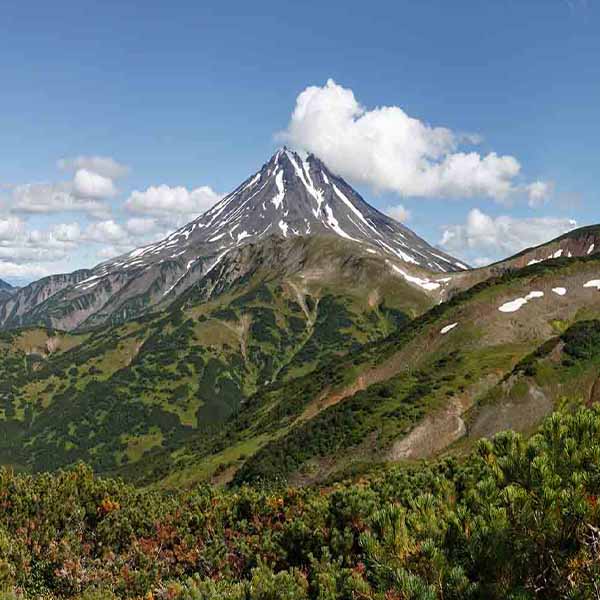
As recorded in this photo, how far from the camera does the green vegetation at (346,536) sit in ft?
29.3

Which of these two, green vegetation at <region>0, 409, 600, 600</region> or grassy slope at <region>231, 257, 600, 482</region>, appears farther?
grassy slope at <region>231, 257, 600, 482</region>

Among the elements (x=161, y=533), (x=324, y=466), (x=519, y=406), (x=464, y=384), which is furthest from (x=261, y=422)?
(x=161, y=533)

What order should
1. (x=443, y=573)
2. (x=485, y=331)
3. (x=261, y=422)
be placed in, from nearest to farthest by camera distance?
(x=443, y=573)
(x=485, y=331)
(x=261, y=422)

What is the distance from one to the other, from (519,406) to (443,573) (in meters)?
79.3

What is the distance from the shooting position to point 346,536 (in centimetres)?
1429

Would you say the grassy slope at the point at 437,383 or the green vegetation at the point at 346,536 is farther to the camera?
the grassy slope at the point at 437,383

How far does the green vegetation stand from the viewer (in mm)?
8945

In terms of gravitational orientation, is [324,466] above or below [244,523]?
below

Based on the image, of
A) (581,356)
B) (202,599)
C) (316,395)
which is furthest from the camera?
(316,395)

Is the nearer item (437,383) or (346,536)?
(346,536)

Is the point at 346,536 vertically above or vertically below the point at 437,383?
above

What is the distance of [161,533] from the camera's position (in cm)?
2158

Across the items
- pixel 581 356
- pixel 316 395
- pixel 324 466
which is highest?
pixel 581 356

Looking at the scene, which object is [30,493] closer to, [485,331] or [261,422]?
[485,331]
